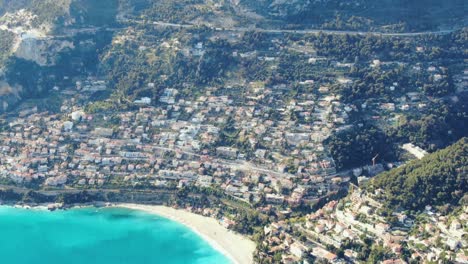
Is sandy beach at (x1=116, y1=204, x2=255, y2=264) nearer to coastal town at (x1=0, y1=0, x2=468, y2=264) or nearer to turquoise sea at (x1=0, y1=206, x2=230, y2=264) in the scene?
coastal town at (x1=0, y1=0, x2=468, y2=264)

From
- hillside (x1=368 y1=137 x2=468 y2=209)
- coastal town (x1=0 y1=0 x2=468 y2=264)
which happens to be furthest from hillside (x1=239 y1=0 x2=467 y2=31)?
hillside (x1=368 y1=137 x2=468 y2=209)

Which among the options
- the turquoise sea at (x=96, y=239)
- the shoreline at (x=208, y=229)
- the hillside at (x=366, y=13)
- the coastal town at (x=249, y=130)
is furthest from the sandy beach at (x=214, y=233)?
the hillside at (x=366, y=13)

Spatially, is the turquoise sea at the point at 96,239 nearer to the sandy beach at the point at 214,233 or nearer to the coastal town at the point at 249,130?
the sandy beach at the point at 214,233

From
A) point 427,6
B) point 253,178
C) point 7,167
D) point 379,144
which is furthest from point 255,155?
point 427,6

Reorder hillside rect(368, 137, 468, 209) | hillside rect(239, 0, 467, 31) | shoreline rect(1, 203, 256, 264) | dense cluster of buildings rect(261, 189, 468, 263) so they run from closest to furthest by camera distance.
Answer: dense cluster of buildings rect(261, 189, 468, 263)
hillside rect(368, 137, 468, 209)
shoreline rect(1, 203, 256, 264)
hillside rect(239, 0, 467, 31)

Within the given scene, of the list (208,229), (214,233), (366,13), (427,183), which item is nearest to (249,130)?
(208,229)

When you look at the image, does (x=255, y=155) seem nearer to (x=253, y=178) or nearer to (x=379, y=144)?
(x=253, y=178)
